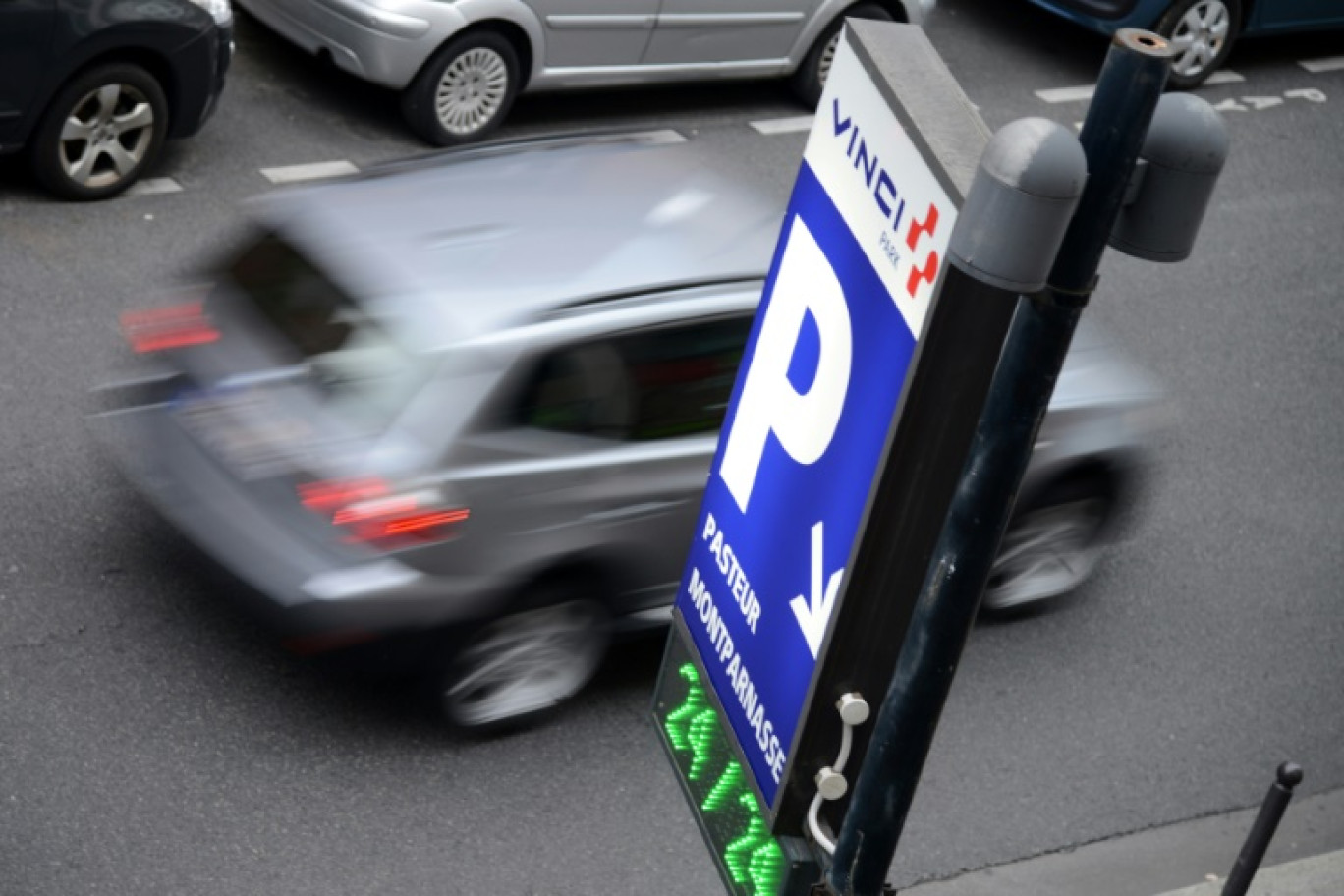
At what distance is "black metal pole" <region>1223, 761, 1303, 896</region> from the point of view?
18.8ft

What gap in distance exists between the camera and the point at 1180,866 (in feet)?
23.6

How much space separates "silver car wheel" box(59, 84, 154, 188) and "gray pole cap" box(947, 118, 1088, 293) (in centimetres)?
740

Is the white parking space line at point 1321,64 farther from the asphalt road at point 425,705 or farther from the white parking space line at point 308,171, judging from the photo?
the white parking space line at point 308,171

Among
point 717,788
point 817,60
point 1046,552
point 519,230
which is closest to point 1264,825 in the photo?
point 1046,552

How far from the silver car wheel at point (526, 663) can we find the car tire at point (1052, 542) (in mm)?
1909

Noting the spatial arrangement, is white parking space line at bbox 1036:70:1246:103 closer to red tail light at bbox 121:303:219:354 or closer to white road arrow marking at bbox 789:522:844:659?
red tail light at bbox 121:303:219:354

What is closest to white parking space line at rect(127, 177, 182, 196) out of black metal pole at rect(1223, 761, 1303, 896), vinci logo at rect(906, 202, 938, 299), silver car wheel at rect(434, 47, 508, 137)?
silver car wheel at rect(434, 47, 508, 137)

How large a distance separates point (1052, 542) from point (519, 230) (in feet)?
9.06

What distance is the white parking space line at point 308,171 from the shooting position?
10.3 metres

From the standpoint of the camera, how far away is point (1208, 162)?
297cm

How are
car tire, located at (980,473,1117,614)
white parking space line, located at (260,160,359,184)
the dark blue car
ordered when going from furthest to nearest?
the dark blue car → white parking space line, located at (260,160,359,184) → car tire, located at (980,473,1117,614)

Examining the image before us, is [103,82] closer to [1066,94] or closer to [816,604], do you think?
[1066,94]

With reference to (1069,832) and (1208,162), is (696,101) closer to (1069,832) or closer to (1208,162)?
(1069,832)

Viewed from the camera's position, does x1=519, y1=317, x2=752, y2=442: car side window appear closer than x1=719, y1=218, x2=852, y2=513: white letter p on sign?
No
